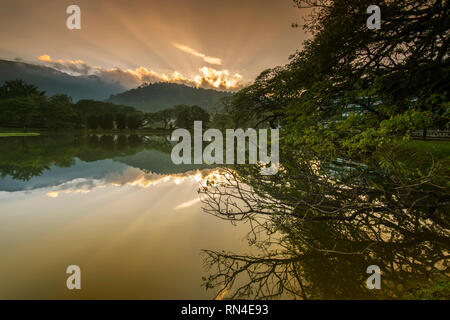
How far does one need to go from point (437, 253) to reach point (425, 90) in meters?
3.99

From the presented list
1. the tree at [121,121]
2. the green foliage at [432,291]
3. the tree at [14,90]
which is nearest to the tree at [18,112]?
the tree at [14,90]

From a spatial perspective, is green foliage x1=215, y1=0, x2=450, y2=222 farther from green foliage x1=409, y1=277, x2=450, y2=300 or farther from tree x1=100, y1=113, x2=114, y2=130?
tree x1=100, y1=113, x2=114, y2=130

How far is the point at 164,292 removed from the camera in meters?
2.90

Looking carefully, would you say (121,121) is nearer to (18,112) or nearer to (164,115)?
(164,115)

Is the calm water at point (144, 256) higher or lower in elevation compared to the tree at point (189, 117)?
lower

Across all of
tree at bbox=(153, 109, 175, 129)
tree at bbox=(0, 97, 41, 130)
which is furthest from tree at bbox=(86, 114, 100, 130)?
tree at bbox=(153, 109, 175, 129)
